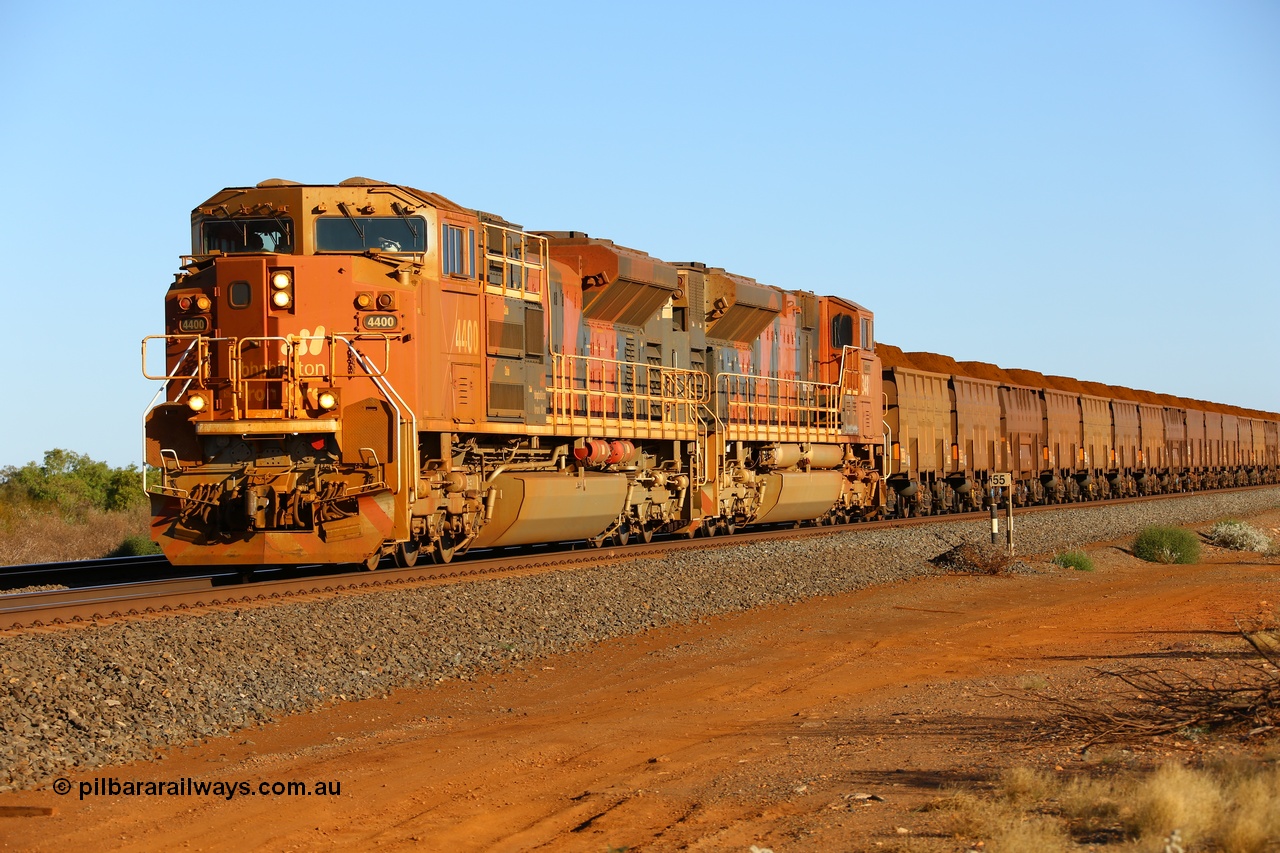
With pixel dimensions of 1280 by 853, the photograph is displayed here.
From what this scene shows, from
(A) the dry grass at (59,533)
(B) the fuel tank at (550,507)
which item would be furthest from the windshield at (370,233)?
(A) the dry grass at (59,533)

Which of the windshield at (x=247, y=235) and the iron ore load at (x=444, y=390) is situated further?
the windshield at (x=247, y=235)

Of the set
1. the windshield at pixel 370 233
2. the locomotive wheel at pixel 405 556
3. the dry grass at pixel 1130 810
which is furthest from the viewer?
the locomotive wheel at pixel 405 556

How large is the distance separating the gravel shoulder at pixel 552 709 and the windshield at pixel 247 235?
4.72m

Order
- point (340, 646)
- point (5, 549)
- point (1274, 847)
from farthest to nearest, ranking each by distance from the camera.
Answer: point (5, 549)
point (340, 646)
point (1274, 847)

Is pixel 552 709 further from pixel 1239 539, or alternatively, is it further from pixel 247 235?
pixel 1239 539

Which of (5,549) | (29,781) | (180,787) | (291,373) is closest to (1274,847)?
(180,787)

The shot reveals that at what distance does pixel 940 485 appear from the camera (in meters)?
36.7

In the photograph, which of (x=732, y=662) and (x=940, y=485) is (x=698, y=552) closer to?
(x=732, y=662)

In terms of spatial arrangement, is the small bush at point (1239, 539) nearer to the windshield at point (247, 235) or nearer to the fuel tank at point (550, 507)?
the fuel tank at point (550, 507)

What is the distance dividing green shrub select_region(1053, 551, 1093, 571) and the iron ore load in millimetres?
5598

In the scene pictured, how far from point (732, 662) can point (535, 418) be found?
702 centimetres

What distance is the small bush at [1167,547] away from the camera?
23.4 metres
